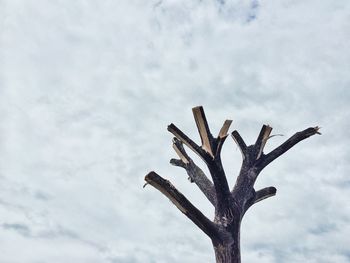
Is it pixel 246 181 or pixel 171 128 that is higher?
pixel 171 128

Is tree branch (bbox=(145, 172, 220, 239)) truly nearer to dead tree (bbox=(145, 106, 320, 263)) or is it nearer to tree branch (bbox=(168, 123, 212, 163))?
dead tree (bbox=(145, 106, 320, 263))

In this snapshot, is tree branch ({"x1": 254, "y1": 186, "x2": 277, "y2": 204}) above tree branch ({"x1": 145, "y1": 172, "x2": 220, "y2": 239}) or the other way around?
above

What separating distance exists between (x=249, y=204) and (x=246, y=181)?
0.48 meters

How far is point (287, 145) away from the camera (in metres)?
7.58

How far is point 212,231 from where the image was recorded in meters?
6.24

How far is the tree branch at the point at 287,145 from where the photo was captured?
7457 millimetres

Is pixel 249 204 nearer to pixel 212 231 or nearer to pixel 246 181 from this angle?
pixel 246 181

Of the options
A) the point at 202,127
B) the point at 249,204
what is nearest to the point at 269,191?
the point at 249,204

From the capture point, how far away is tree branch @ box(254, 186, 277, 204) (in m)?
7.43

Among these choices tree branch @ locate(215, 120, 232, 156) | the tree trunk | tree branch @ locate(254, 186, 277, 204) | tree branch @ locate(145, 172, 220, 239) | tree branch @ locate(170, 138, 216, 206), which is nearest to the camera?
tree branch @ locate(145, 172, 220, 239)

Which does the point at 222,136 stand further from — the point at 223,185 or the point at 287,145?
the point at 287,145

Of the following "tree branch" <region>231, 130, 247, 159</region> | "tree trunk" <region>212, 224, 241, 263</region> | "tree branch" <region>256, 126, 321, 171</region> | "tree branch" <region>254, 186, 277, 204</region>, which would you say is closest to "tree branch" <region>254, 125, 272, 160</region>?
"tree branch" <region>256, 126, 321, 171</region>

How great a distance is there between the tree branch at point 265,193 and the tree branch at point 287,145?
1.58 ft

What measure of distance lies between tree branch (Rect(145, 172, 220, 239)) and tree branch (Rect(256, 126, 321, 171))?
1917mm
